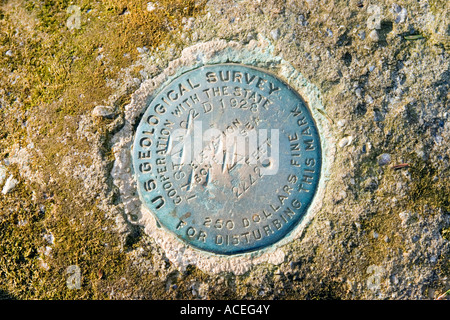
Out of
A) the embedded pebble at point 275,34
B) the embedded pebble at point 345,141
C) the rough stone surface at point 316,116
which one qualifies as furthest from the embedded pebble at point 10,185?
the embedded pebble at point 345,141

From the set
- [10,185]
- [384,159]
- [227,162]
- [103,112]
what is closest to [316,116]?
[384,159]

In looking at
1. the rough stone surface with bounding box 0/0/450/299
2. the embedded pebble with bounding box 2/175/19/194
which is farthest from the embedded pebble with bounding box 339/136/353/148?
the embedded pebble with bounding box 2/175/19/194

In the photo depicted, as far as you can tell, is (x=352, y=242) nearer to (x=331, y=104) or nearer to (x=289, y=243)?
(x=289, y=243)

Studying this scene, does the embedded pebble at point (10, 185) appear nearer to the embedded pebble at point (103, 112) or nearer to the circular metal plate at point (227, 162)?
the embedded pebble at point (103, 112)

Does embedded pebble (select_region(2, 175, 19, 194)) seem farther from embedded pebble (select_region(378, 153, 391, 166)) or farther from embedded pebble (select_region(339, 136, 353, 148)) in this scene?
embedded pebble (select_region(378, 153, 391, 166))

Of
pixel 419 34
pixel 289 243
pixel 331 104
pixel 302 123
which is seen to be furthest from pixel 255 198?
pixel 419 34

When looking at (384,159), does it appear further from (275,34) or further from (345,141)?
(275,34)
